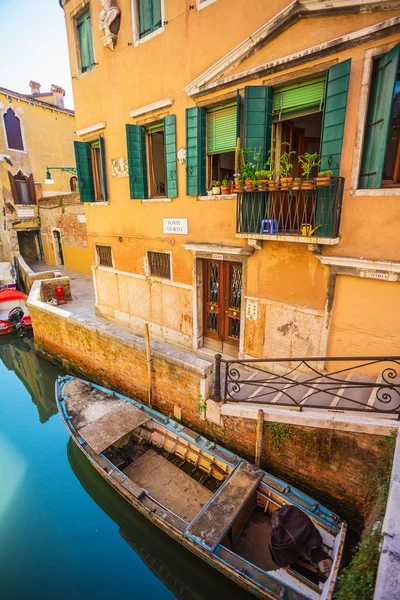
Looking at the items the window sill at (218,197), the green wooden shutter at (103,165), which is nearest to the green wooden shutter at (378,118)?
the window sill at (218,197)

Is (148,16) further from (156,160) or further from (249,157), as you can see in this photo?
(249,157)

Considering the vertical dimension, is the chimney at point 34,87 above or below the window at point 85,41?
above

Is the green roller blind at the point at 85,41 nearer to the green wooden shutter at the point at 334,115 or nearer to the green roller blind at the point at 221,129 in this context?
the green roller blind at the point at 221,129

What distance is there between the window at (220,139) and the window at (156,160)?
1.69 meters

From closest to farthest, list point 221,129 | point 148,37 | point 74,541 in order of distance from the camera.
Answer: point 74,541 < point 221,129 < point 148,37

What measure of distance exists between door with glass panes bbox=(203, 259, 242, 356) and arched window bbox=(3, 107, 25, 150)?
19.0 metres

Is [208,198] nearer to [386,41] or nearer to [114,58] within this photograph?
[386,41]

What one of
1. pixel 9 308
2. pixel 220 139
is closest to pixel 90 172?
pixel 220 139

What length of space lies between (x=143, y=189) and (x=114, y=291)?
11.5ft

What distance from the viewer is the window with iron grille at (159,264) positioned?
8188 mm

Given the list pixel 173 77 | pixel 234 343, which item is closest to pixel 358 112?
pixel 173 77

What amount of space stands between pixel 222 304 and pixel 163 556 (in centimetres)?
487

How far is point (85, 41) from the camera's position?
28.2 ft

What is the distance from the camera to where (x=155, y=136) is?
8648 millimetres
